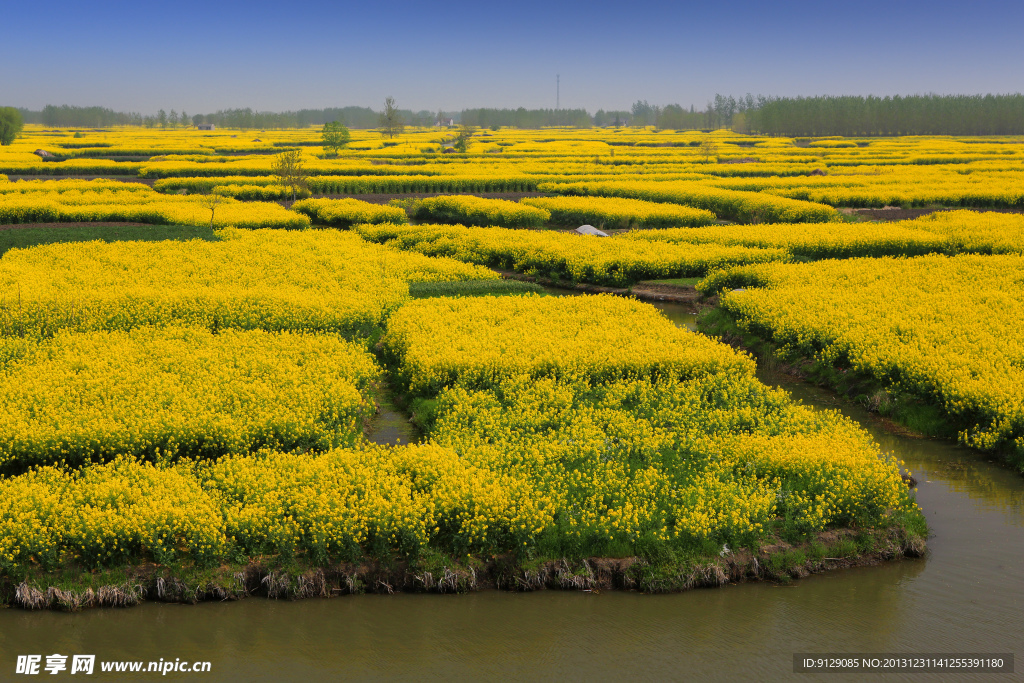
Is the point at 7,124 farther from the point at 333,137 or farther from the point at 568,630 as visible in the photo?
the point at 568,630

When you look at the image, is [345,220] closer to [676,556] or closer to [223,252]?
[223,252]

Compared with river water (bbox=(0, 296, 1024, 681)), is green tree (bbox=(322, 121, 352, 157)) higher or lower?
higher

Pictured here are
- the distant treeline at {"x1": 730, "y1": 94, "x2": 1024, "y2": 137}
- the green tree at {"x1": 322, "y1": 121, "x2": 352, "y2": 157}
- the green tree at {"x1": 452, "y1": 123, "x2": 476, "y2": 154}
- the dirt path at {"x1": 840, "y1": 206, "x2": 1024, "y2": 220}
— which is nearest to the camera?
the dirt path at {"x1": 840, "y1": 206, "x2": 1024, "y2": 220}

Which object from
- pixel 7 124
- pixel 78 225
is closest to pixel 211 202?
pixel 78 225

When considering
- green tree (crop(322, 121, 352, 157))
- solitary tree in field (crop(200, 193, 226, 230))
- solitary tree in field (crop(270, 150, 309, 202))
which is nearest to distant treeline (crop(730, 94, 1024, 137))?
green tree (crop(322, 121, 352, 157))

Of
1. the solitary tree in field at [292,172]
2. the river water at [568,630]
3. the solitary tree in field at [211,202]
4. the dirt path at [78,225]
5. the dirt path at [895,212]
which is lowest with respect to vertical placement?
the river water at [568,630]

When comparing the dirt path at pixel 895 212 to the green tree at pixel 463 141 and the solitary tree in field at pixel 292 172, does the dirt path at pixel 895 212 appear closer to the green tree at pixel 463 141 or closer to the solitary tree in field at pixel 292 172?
the solitary tree in field at pixel 292 172

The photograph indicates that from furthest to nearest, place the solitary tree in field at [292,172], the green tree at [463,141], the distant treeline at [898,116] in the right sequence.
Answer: the distant treeline at [898,116] → the green tree at [463,141] → the solitary tree in field at [292,172]

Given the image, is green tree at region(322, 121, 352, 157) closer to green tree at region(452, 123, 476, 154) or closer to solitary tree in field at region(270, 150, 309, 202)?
green tree at region(452, 123, 476, 154)

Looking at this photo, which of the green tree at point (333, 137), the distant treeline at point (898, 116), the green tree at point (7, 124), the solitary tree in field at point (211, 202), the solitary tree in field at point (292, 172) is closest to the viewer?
the solitary tree in field at point (211, 202)

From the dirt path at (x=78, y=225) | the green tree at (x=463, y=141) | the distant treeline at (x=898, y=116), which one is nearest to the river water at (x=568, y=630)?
the dirt path at (x=78, y=225)

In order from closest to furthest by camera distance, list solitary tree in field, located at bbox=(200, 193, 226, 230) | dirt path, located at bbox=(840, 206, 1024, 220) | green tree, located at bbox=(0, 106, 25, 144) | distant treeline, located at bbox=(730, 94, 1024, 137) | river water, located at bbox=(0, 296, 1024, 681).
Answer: river water, located at bbox=(0, 296, 1024, 681) < solitary tree in field, located at bbox=(200, 193, 226, 230) < dirt path, located at bbox=(840, 206, 1024, 220) < green tree, located at bbox=(0, 106, 25, 144) < distant treeline, located at bbox=(730, 94, 1024, 137)
